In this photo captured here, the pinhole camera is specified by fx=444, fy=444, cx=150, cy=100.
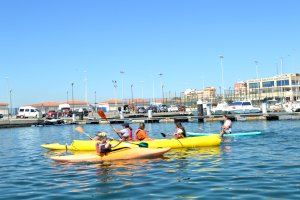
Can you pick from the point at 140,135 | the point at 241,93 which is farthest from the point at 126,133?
the point at 241,93

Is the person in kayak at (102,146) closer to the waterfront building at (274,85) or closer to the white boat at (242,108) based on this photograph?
the white boat at (242,108)

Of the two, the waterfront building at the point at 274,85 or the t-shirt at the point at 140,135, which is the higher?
the waterfront building at the point at 274,85

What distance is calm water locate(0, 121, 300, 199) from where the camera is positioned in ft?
39.0

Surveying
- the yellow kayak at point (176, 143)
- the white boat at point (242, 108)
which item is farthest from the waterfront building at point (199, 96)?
the yellow kayak at point (176, 143)

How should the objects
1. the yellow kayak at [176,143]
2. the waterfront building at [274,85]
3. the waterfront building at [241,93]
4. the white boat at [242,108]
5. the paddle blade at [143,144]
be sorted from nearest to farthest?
1. the paddle blade at [143,144]
2. the yellow kayak at [176,143]
3. the white boat at [242,108]
4. the waterfront building at [241,93]
5. the waterfront building at [274,85]

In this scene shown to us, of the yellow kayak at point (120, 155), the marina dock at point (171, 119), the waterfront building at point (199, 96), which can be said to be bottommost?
the yellow kayak at point (120, 155)

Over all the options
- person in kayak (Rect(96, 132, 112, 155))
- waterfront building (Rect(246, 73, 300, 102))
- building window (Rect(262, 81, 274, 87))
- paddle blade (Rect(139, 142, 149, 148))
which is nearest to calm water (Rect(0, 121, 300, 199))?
person in kayak (Rect(96, 132, 112, 155))

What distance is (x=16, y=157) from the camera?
22891mm

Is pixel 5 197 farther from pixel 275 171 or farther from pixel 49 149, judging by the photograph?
pixel 49 149

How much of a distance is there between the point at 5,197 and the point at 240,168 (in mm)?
7849

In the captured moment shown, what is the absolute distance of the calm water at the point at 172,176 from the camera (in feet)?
39.0

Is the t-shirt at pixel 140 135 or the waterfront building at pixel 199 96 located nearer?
the t-shirt at pixel 140 135

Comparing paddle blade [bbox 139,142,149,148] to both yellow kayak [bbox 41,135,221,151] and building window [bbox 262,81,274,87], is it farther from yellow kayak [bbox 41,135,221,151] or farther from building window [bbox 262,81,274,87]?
building window [bbox 262,81,274,87]

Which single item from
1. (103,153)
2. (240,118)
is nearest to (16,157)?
(103,153)
